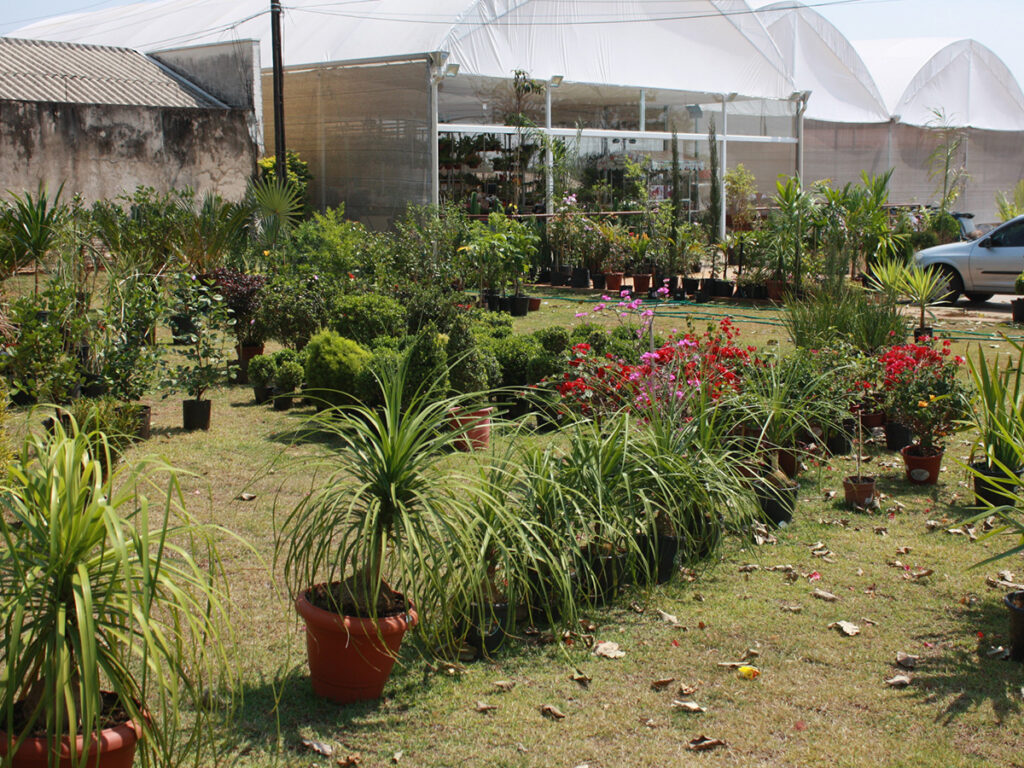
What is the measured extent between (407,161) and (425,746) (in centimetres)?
1745

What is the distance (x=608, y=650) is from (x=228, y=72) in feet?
67.4

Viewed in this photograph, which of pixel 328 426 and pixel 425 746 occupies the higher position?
pixel 328 426

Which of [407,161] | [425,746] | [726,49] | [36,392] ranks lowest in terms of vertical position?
[425,746]

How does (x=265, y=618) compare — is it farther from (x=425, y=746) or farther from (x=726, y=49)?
(x=726, y=49)

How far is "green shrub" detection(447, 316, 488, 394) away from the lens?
23.5ft

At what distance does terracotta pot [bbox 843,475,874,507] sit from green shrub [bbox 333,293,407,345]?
13.8 feet

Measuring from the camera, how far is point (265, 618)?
4.32 metres

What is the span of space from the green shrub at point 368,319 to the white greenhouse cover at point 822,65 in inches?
919

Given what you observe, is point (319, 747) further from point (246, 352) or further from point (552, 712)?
point (246, 352)

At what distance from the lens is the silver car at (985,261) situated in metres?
15.6

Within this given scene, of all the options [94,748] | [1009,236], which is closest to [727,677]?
[94,748]

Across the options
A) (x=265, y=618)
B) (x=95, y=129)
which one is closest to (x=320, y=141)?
(x=95, y=129)

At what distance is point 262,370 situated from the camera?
28.6ft

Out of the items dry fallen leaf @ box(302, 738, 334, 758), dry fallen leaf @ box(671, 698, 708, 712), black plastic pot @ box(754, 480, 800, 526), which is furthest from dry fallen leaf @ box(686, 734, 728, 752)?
black plastic pot @ box(754, 480, 800, 526)
